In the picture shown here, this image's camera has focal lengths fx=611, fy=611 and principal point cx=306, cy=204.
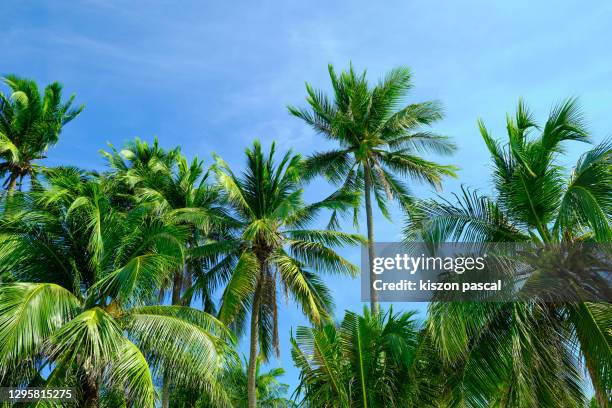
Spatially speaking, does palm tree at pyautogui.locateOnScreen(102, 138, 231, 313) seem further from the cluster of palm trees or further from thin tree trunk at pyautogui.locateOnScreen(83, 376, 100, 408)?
thin tree trunk at pyautogui.locateOnScreen(83, 376, 100, 408)

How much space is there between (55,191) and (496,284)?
9.31 metres

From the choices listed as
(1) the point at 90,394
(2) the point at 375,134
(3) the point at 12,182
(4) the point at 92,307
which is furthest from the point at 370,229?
(3) the point at 12,182

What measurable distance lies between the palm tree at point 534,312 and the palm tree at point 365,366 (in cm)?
146

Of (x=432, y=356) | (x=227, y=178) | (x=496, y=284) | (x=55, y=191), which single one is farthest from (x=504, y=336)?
(x=227, y=178)

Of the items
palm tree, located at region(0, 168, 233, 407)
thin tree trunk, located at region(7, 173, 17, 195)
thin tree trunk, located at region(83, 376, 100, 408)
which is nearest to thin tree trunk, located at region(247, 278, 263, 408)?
palm tree, located at region(0, 168, 233, 407)

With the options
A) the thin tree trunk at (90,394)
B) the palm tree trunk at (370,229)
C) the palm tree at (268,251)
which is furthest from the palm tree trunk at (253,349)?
the thin tree trunk at (90,394)

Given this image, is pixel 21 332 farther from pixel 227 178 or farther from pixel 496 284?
pixel 227 178

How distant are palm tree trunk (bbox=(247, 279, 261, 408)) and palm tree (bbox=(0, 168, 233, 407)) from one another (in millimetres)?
4485

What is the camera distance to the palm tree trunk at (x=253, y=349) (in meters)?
17.7

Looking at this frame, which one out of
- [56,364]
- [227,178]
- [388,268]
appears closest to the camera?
[56,364]

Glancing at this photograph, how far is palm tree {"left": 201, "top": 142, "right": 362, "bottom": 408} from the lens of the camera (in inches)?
725

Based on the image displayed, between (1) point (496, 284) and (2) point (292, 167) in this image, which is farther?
(2) point (292, 167)

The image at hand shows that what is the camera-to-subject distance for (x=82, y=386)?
38.8 feet

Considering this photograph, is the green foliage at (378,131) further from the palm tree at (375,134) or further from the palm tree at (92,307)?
the palm tree at (92,307)
